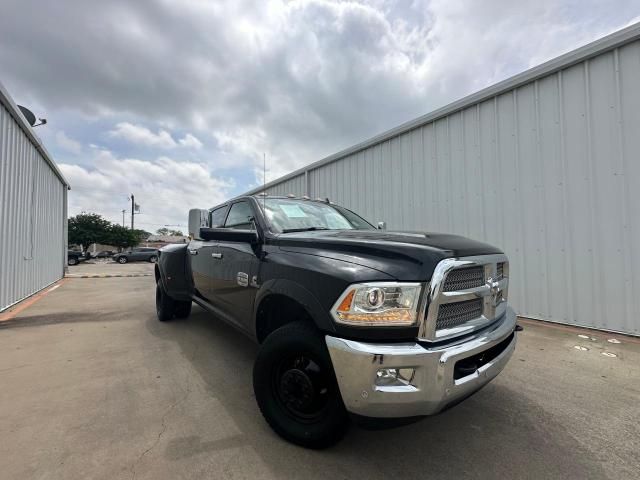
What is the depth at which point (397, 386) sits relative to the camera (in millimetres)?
1697

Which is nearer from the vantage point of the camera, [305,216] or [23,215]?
[305,216]

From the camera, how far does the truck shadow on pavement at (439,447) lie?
1.94 metres

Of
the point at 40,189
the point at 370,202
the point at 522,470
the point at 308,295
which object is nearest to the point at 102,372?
the point at 308,295

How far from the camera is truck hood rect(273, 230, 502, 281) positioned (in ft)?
6.12

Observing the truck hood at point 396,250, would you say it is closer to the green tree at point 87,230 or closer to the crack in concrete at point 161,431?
the crack in concrete at point 161,431

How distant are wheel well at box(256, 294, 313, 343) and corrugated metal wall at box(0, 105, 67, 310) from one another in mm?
6492

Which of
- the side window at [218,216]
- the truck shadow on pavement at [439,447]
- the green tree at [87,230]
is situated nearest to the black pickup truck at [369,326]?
the truck shadow on pavement at [439,447]

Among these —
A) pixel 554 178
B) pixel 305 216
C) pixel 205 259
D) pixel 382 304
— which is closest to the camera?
pixel 382 304

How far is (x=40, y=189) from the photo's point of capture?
362 inches

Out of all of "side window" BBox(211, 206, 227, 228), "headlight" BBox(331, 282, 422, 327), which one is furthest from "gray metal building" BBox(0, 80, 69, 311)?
"headlight" BBox(331, 282, 422, 327)

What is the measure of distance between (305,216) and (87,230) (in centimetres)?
5060

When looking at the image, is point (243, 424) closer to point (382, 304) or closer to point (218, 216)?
point (382, 304)

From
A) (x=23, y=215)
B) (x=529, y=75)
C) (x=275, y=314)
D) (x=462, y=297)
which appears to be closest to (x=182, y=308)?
(x=275, y=314)

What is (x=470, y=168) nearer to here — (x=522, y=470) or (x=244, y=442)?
(x=522, y=470)
